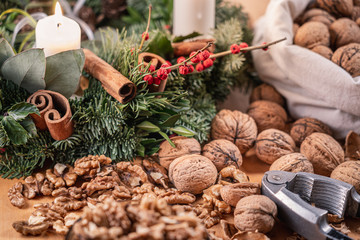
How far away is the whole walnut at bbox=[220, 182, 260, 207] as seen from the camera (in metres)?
0.70

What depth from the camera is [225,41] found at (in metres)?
1.02

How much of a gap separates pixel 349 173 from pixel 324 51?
0.37 m

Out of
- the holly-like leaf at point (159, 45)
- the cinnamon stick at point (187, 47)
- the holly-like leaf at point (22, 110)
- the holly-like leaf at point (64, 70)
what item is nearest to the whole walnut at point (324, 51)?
the cinnamon stick at point (187, 47)

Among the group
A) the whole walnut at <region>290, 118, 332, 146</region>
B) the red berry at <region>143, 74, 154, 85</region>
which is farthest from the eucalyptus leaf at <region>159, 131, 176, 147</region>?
the whole walnut at <region>290, 118, 332, 146</region>

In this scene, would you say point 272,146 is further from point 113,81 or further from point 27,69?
point 27,69

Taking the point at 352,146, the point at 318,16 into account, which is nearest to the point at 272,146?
the point at 352,146

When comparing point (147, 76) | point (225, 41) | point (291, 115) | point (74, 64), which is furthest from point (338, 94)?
point (74, 64)

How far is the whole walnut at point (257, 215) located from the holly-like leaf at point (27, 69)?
0.48 m

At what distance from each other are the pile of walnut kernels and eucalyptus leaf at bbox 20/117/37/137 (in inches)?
3.8

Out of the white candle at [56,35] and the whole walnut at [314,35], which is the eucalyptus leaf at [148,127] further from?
the whole walnut at [314,35]

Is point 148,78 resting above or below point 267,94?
above

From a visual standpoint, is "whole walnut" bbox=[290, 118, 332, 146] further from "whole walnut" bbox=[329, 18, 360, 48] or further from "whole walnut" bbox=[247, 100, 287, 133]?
"whole walnut" bbox=[329, 18, 360, 48]

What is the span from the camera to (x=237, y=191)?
27.6 inches

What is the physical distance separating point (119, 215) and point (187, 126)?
1.33ft
